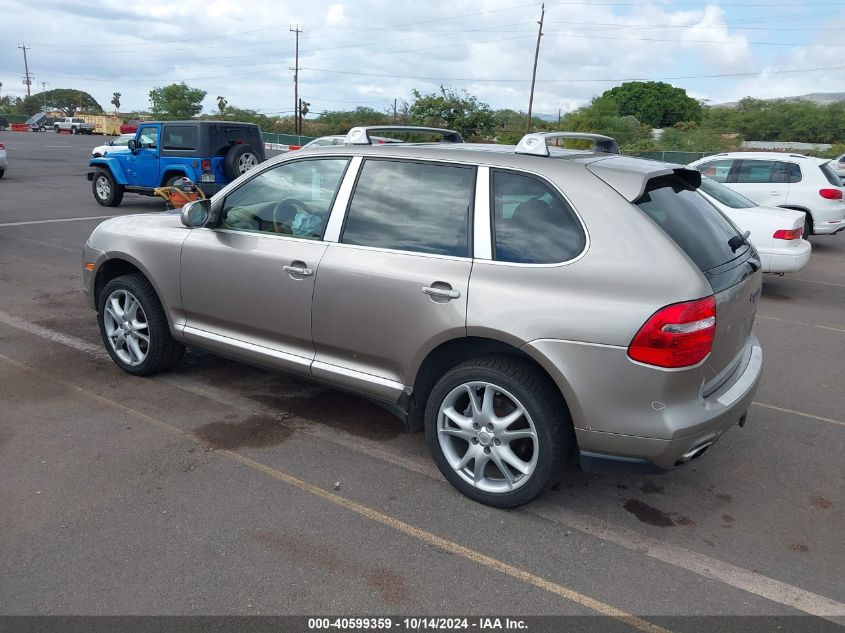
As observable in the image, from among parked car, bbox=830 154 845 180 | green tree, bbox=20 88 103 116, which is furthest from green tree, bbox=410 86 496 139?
green tree, bbox=20 88 103 116

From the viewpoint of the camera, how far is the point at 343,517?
3465mm

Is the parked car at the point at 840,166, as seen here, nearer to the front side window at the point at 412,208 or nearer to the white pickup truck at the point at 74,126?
the front side window at the point at 412,208

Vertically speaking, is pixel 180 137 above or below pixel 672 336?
above

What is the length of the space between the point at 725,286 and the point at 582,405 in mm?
904

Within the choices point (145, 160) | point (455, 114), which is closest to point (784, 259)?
point (145, 160)

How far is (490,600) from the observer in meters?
2.89

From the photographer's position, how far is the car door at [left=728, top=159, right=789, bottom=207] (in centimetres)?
1231

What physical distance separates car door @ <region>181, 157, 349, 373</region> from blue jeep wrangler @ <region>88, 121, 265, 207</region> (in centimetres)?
992

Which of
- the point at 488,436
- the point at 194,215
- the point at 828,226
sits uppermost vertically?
the point at 194,215

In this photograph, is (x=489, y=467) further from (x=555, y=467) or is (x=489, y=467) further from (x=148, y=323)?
(x=148, y=323)

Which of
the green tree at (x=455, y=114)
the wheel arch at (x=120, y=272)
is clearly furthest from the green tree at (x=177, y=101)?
the wheel arch at (x=120, y=272)

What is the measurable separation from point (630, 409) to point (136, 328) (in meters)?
3.53

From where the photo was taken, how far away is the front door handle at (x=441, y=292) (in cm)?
349

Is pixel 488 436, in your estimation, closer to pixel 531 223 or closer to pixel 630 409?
pixel 630 409
